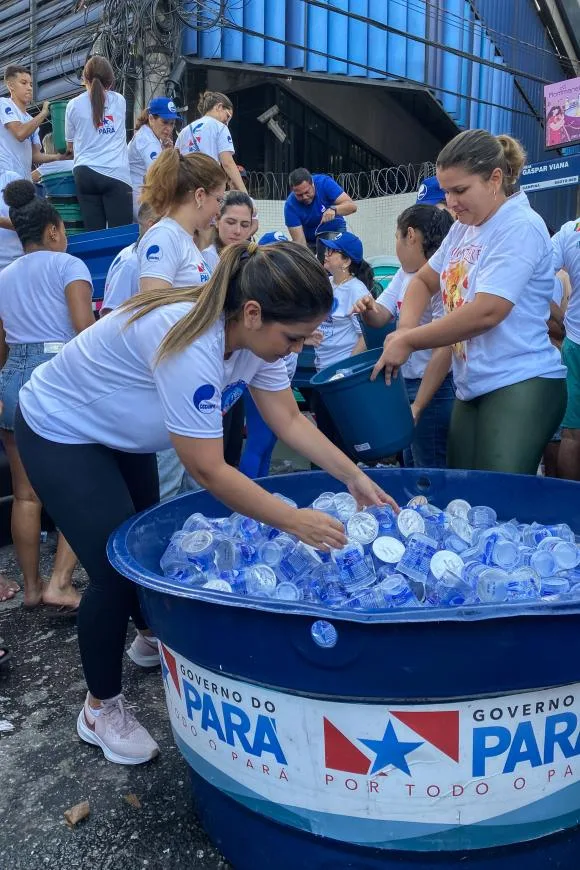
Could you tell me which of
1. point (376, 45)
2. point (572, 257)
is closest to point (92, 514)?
point (572, 257)

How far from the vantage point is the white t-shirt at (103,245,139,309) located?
3.27 m

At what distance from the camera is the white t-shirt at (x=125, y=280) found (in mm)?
3268

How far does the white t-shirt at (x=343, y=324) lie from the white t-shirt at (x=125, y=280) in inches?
68.6

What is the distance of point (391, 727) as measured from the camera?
1.50m

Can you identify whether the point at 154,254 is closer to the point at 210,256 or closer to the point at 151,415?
the point at 210,256

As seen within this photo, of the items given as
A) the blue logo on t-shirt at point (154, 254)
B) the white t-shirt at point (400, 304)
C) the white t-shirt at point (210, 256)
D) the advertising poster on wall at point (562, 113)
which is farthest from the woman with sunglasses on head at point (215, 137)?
the advertising poster on wall at point (562, 113)

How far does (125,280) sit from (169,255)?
375 mm

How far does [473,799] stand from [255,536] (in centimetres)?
101

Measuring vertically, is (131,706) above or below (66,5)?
below

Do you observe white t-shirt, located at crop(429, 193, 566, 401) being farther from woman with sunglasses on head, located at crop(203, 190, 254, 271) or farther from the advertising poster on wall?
the advertising poster on wall

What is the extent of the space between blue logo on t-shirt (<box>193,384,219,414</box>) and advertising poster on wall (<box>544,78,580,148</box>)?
13431 mm

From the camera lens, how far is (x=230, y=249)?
1.84 meters

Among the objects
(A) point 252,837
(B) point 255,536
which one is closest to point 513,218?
(B) point 255,536

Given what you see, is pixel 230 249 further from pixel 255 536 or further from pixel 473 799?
pixel 473 799
